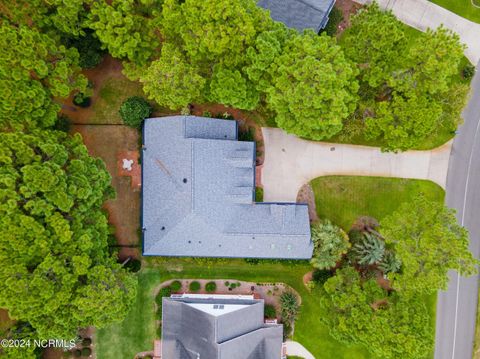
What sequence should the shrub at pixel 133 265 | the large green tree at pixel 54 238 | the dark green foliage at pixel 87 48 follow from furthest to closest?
the shrub at pixel 133 265, the dark green foliage at pixel 87 48, the large green tree at pixel 54 238

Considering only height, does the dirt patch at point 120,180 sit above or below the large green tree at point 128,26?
below

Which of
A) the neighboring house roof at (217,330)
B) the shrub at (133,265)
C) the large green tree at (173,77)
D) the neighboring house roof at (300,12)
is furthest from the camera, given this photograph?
the shrub at (133,265)

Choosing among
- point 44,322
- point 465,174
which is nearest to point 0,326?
point 44,322

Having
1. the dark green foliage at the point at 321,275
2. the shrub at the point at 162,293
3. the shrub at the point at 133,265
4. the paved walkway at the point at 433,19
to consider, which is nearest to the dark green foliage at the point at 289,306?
the dark green foliage at the point at 321,275

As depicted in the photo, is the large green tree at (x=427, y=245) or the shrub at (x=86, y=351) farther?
the shrub at (x=86, y=351)

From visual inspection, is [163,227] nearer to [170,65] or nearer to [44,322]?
[44,322]

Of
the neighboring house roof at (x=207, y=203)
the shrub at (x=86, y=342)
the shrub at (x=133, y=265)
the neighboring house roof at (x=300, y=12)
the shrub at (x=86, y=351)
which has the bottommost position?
the shrub at (x=86, y=351)

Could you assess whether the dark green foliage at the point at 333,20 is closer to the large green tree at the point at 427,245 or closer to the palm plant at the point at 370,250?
the large green tree at the point at 427,245

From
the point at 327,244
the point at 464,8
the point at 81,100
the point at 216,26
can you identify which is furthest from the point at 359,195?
the point at 81,100
